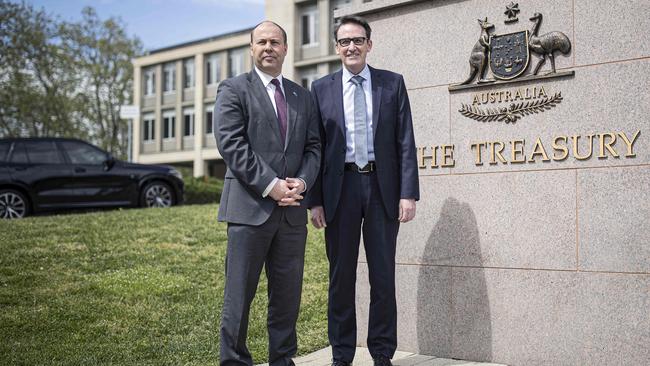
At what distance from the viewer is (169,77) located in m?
42.9

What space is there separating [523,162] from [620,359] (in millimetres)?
1568

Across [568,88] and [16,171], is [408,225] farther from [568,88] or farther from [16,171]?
[16,171]

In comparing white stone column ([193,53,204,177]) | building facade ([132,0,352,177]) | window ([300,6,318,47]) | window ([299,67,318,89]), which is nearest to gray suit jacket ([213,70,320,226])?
building facade ([132,0,352,177])

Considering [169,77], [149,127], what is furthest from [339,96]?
[149,127]

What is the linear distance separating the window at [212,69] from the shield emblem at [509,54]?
114 feet

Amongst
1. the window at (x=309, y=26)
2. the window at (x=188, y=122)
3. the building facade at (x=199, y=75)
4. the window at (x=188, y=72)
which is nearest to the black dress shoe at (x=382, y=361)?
the building facade at (x=199, y=75)

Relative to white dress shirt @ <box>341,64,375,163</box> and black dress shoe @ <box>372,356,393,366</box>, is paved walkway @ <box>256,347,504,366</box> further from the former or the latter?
white dress shirt @ <box>341,64,375,163</box>

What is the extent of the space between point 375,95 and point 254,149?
1.11 m

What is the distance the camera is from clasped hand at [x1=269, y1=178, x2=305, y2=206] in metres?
4.48

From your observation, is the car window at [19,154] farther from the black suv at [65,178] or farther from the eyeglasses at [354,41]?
the eyeglasses at [354,41]

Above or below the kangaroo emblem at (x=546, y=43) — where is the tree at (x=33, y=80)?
above

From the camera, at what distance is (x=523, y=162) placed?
5566mm

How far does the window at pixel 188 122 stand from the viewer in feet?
136

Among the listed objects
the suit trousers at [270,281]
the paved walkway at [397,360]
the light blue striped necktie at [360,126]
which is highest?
the light blue striped necktie at [360,126]
